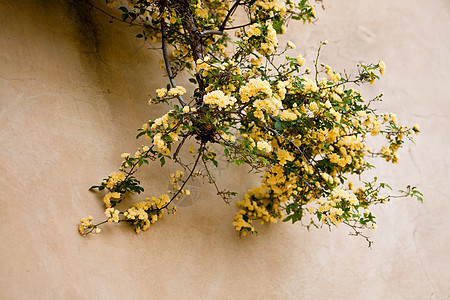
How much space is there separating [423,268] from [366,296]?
48 centimetres

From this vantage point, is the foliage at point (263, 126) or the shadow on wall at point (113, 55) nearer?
the foliage at point (263, 126)

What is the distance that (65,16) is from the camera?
1.67 metres

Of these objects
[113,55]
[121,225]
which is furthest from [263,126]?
[113,55]

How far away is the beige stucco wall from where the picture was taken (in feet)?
4.42

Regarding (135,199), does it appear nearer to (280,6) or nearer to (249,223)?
(249,223)

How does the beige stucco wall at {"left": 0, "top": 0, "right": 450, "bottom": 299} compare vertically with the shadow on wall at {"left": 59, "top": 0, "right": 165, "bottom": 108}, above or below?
below

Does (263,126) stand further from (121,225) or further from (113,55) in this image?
(113,55)

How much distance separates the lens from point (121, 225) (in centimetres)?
157

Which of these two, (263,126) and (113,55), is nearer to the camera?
(263,126)

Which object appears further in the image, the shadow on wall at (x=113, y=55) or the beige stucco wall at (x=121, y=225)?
the shadow on wall at (x=113, y=55)

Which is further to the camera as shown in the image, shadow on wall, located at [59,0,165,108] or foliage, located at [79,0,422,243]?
shadow on wall, located at [59,0,165,108]

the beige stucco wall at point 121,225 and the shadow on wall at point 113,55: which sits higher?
the shadow on wall at point 113,55

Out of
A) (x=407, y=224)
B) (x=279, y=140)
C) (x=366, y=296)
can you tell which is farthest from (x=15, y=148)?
(x=407, y=224)

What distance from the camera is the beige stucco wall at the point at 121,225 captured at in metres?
1.35
